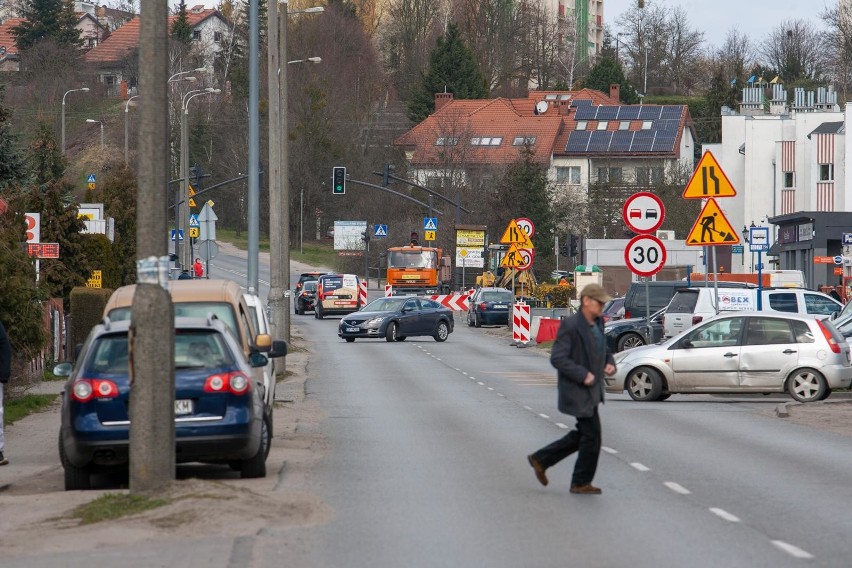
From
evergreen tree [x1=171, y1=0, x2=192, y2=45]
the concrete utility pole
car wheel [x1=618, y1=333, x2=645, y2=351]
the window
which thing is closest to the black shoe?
the concrete utility pole

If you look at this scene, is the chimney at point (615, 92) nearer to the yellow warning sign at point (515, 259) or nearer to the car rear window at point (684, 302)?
the yellow warning sign at point (515, 259)

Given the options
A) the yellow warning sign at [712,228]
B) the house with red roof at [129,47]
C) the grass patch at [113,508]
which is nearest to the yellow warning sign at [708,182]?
the yellow warning sign at [712,228]

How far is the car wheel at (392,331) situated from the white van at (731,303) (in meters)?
14.2

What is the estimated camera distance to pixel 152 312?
37.2 feet

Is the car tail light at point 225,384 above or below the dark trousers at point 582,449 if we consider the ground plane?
Result: above

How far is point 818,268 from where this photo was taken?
6281cm

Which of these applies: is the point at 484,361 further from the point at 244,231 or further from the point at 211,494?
the point at 244,231

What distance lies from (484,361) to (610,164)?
76254mm

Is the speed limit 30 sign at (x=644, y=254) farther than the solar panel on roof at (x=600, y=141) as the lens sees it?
No

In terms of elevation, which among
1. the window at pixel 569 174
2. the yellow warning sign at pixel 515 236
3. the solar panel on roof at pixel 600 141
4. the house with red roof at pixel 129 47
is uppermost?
the house with red roof at pixel 129 47

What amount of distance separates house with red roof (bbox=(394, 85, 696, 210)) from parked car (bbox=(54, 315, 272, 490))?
90626 mm

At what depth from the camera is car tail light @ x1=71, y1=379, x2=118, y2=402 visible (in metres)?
12.8

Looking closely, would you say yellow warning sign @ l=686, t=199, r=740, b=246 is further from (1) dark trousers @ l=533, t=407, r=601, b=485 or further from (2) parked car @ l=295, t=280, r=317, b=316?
(2) parked car @ l=295, t=280, r=317, b=316

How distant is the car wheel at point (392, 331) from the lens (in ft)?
153
